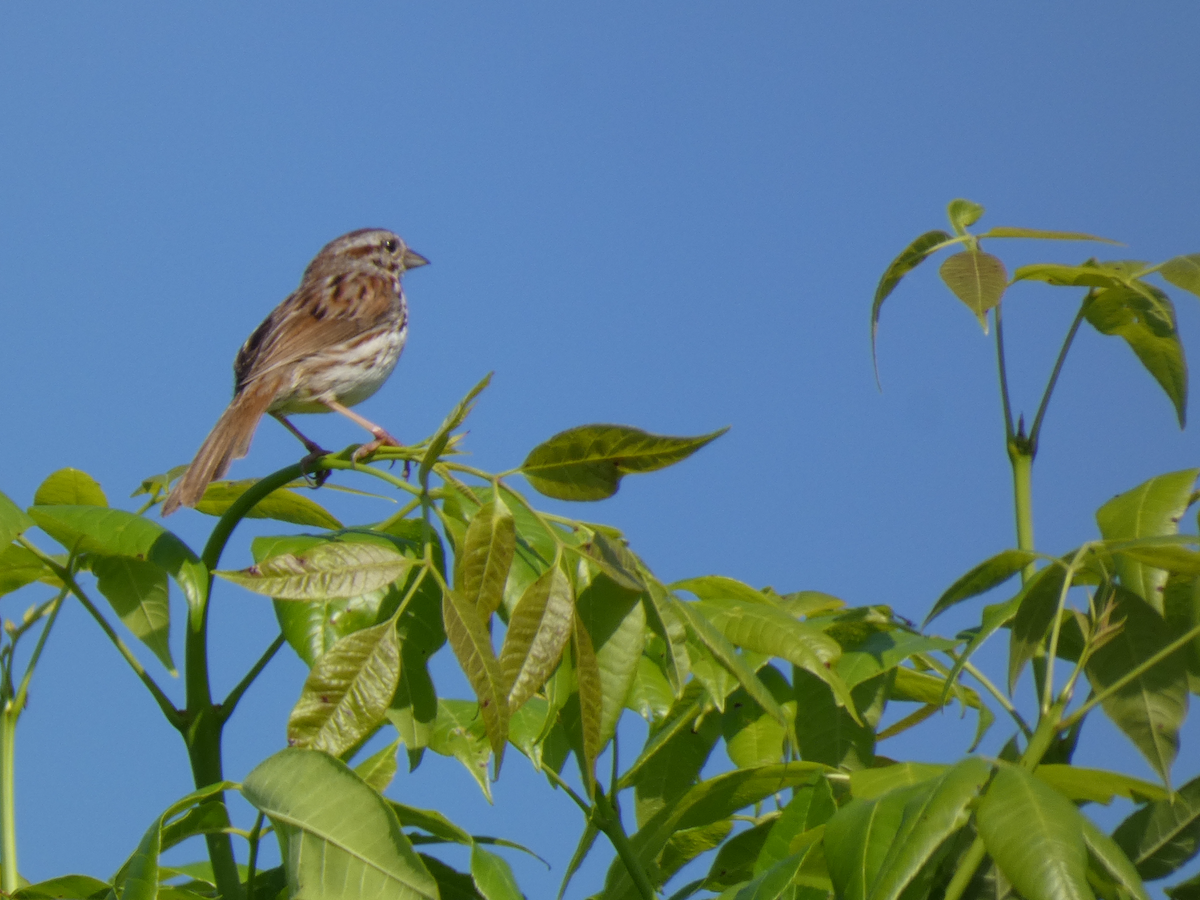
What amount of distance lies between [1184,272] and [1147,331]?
13cm

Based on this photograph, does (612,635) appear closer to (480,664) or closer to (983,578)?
(480,664)

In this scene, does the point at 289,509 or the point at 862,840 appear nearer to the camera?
the point at 862,840

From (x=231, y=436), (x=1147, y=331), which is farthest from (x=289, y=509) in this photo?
(x=231, y=436)

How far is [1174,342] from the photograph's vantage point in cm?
226

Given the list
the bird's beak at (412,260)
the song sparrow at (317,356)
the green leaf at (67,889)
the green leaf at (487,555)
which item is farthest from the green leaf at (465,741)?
the bird's beak at (412,260)

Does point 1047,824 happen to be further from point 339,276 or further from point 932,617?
point 339,276

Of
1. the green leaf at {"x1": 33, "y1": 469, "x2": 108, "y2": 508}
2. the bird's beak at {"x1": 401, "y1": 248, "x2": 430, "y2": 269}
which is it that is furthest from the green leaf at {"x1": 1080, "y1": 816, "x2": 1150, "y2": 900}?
the bird's beak at {"x1": 401, "y1": 248, "x2": 430, "y2": 269}

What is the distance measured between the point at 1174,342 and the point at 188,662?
1.80 meters

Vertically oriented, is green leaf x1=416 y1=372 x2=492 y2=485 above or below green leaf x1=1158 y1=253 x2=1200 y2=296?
below

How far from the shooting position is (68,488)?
2414 mm

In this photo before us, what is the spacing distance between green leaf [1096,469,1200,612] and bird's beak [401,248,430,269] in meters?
5.77

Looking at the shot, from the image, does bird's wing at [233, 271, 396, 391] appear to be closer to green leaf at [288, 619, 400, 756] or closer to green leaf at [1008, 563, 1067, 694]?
green leaf at [288, 619, 400, 756]

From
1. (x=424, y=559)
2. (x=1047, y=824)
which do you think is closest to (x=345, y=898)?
(x=424, y=559)

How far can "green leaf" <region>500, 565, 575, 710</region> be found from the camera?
1.55 metres
